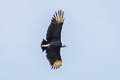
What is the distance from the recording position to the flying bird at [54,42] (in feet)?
96.7

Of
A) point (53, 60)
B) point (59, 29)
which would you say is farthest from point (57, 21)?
point (53, 60)

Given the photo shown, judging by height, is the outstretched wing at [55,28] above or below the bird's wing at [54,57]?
above

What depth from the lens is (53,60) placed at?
3083cm

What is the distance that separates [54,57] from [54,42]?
126 cm

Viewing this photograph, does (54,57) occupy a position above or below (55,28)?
below

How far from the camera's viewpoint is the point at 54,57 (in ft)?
101

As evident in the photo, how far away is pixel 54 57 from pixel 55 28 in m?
2.19

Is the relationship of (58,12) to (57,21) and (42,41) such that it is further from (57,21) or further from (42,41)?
(42,41)

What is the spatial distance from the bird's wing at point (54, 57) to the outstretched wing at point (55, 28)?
86cm

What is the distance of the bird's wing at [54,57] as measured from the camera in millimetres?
30203

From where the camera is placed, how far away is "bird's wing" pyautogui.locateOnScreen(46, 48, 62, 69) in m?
30.2

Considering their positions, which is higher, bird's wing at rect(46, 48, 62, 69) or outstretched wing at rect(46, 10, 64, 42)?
outstretched wing at rect(46, 10, 64, 42)

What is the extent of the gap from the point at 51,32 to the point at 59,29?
0.84 metres

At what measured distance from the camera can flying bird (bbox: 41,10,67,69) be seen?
29484 millimetres
